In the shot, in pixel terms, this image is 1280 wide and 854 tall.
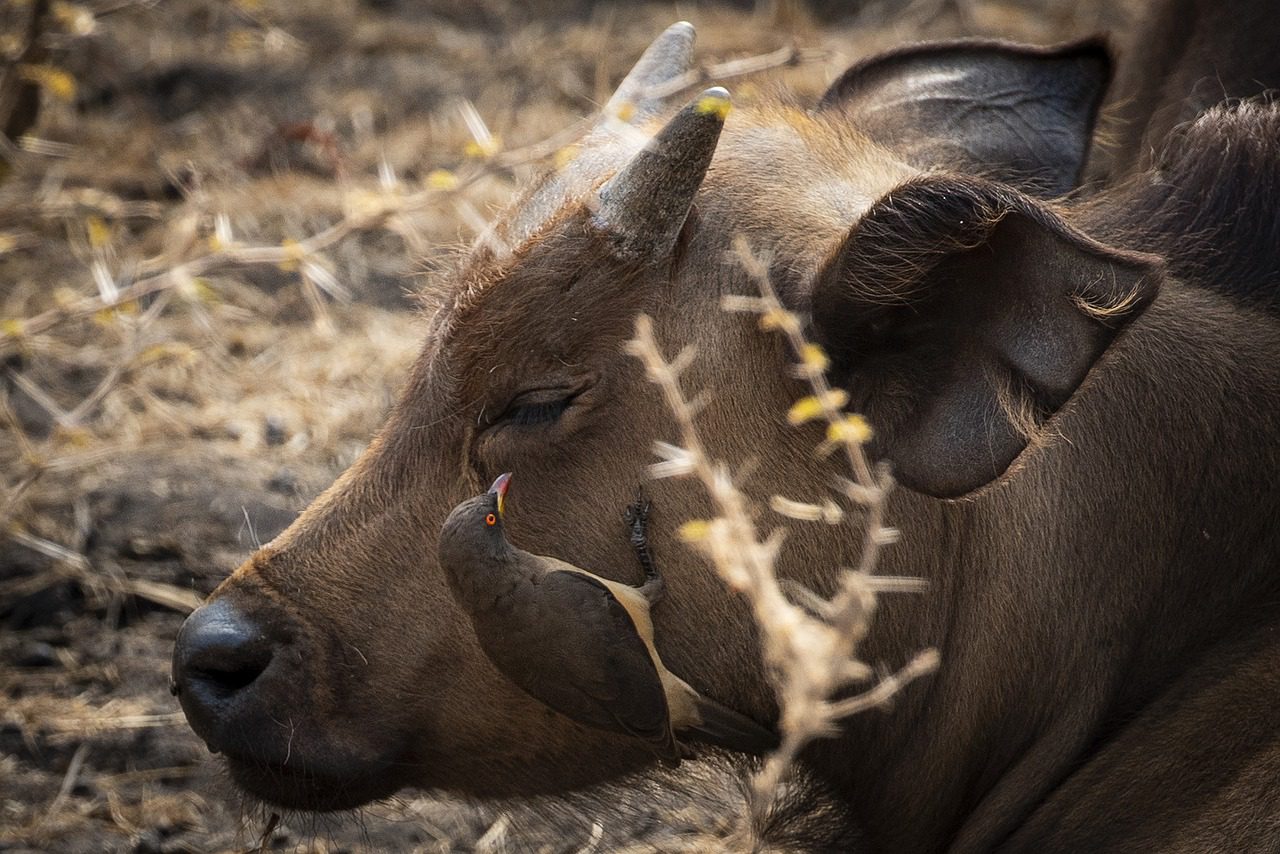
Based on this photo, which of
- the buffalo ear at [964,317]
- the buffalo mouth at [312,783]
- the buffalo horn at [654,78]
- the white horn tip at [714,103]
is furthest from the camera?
the buffalo horn at [654,78]

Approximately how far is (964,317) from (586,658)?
3.23 feet

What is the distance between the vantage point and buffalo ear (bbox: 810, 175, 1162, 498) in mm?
2848

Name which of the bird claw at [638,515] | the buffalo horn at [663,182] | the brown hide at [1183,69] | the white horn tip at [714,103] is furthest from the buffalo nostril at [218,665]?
the brown hide at [1183,69]

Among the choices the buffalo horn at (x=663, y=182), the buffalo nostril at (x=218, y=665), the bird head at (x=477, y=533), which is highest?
the buffalo horn at (x=663, y=182)

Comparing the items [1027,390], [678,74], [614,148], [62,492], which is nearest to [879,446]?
[1027,390]

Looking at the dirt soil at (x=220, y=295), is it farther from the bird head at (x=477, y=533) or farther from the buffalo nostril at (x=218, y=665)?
the bird head at (x=477, y=533)

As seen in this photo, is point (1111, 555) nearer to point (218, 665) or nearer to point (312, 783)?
point (312, 783)

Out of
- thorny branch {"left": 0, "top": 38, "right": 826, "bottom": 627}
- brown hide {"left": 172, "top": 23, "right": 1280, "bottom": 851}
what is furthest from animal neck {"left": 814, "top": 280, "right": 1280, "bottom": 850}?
thorny branch {"left": 0, "top": 38, "right": 826, "bottom": 627}

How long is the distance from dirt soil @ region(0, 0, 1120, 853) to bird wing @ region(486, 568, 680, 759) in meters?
0.41

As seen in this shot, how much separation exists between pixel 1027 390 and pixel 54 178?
6.14 meters

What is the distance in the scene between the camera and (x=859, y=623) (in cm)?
201

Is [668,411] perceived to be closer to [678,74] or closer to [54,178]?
[678,74]

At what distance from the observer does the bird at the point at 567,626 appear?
3057 mm

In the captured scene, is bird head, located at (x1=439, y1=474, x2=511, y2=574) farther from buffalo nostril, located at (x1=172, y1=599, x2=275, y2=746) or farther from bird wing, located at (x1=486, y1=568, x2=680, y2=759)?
buffalo nostril, located at (x1=172, y1=599, x2=275, y2=746)
